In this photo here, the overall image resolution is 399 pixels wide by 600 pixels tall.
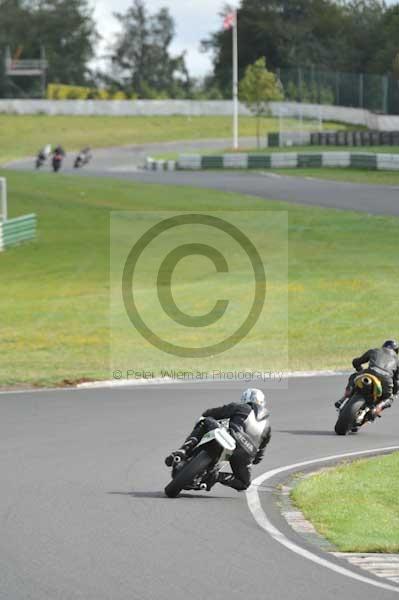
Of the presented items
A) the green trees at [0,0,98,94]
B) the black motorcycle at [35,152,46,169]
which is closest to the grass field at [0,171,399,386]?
the black motorcycle at [35,152,46,169]

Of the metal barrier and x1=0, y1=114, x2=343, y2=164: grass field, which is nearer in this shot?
the metal barrier

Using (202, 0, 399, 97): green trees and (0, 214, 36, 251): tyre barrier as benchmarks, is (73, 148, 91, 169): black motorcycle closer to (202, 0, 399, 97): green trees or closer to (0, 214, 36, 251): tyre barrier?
(202, 0, 399, 97): green trees

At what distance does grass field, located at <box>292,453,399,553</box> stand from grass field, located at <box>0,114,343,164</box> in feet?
243

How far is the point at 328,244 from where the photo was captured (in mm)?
37719

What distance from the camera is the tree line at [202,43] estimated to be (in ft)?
301

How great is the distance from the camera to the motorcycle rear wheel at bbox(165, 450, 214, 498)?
11.4m

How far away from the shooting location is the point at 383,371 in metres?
15.6

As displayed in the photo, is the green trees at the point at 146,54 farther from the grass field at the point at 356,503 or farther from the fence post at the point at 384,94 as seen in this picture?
the grass field at the point at 356,503

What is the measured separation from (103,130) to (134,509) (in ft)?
299

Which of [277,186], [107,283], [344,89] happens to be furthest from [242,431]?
[344,89]

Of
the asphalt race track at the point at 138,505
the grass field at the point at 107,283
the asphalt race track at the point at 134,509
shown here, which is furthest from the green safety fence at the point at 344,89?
the asphalt race track at the point at 134,509

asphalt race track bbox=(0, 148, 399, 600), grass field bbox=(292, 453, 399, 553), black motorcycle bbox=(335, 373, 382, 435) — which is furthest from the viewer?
black motorcycle bbox=(335, 373, 382, 435)

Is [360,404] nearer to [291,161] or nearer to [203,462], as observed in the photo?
[203,462]

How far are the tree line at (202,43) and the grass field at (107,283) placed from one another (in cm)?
2384
